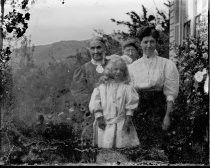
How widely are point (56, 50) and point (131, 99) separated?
99cm

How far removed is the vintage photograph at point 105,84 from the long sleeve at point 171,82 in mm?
11

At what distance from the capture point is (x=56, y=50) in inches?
257

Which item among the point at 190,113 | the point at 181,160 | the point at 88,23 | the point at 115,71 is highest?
the point at 88,23

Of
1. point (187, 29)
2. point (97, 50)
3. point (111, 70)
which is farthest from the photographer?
point (187, 29)

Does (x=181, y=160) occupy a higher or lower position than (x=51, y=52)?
lower

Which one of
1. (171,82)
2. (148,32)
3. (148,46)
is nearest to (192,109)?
(171,82)

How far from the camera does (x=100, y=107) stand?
6.34m

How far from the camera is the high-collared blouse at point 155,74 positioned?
20.9 ft

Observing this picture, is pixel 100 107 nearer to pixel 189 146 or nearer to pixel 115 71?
pixel 115 71

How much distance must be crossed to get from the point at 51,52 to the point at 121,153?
1.34 meters

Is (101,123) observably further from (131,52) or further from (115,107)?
(131,52)

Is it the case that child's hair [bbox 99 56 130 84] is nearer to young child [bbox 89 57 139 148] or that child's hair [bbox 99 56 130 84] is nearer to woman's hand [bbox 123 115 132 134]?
young child [bbox 89 57 139 148]

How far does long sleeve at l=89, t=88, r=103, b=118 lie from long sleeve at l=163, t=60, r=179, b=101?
2.35 feet

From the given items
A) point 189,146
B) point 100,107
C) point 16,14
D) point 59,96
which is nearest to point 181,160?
point 189,146
